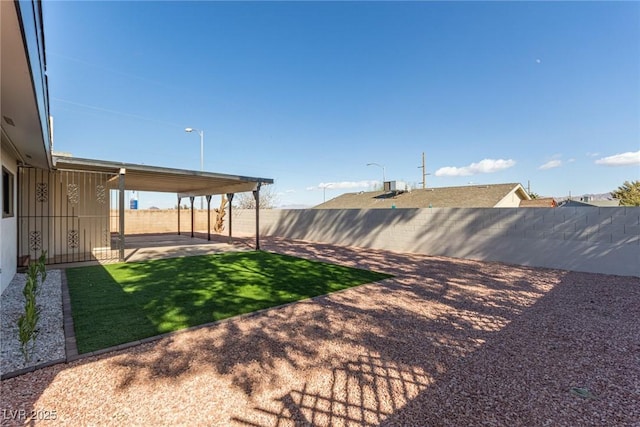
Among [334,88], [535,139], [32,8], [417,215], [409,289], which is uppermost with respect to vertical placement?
[334,88]

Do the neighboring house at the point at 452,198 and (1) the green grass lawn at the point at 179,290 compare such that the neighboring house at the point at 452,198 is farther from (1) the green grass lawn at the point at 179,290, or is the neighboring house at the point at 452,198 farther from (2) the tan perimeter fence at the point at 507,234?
(1) the green grass lawn at the point at 179,290

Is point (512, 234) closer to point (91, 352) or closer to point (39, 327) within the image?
point (91, 352)

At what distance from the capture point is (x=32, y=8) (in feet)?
5.26

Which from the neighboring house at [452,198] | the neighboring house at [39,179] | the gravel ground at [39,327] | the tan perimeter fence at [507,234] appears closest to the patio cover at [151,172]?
the neighboring house at [39,179]

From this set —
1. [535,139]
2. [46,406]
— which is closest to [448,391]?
[46,406]

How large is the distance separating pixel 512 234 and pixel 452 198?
1231 centimetres

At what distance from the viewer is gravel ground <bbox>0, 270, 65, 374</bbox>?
2.63 metres

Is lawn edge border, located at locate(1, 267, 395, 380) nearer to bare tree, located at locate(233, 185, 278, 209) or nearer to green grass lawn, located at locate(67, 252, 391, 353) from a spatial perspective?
green grass lawn, located at locate(67, 252, 391, 353)

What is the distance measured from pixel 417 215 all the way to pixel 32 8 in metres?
10.1

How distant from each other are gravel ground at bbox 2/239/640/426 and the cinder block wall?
295 centimetres

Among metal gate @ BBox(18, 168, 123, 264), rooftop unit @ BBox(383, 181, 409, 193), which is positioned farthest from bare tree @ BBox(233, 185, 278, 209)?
metal gate @ BBox(18, 168, 123, 264)

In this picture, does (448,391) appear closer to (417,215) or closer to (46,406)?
(46,406)

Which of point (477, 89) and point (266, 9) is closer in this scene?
point (266, 9)

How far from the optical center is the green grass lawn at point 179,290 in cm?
349
